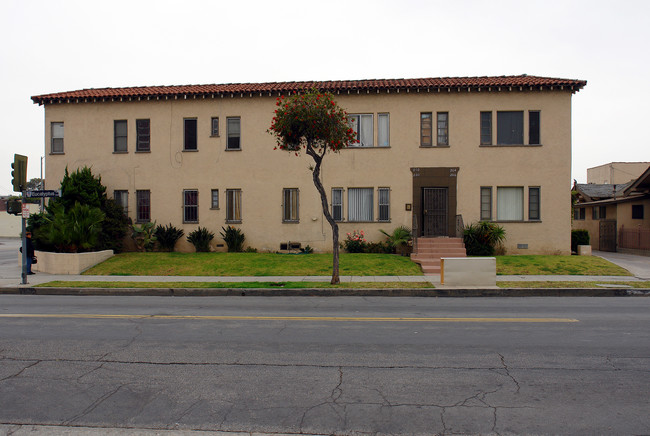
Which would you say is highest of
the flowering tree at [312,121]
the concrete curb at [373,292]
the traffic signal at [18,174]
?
the flowering tree at [312,121]

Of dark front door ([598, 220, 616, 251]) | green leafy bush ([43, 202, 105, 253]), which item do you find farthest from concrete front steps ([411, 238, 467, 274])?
green leafy bush ([43, 202, 105, 253])

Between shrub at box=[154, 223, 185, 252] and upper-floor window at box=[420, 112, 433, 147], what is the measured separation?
12.4 meters

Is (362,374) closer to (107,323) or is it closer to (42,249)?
(107,323)

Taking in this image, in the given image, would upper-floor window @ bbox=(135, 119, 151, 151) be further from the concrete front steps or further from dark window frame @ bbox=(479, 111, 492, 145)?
dark window frame @ bbox=(479, 111, 492, 145)

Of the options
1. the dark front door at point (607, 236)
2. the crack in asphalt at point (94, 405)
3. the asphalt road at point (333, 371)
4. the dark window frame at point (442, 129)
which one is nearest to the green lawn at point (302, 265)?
the dark window frame at point (442, 129)

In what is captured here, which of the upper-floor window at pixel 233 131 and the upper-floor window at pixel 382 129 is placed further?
the upper-floor window at pixel 233 131

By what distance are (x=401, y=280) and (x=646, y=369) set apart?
30.1ft

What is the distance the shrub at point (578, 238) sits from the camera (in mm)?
21406

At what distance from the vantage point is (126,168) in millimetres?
22766

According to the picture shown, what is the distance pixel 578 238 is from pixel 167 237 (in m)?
19.4

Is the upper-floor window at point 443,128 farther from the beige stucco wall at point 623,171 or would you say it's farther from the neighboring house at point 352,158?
the beige stucco wall at point 623,171

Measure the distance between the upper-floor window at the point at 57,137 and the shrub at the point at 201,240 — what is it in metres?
8.43

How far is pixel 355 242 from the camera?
68.8 ft

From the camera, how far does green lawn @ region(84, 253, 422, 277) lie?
55.3 feet
